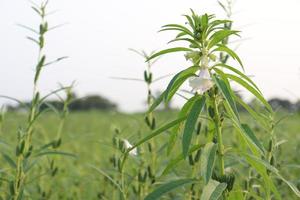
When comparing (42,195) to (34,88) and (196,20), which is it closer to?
(34,88)

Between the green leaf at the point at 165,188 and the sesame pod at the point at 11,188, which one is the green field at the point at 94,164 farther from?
the green leaf at the point at 165,188

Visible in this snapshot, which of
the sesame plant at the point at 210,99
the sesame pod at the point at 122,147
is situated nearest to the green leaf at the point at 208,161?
the sesame plant at the point at 210,99

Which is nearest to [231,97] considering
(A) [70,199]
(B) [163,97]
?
(B) [163,97]

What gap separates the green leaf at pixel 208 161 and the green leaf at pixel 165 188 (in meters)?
0.11

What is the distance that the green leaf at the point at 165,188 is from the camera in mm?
1528

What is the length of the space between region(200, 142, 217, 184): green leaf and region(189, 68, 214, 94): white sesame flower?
171 millimetres

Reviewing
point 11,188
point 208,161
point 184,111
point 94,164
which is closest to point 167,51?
point 184,111

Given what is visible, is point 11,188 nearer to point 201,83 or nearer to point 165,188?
→ point 165,188

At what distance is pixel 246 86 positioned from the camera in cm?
Answer: 157

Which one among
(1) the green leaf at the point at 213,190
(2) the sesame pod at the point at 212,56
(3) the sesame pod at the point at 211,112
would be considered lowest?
(1) the green leaf at the point at 213,190

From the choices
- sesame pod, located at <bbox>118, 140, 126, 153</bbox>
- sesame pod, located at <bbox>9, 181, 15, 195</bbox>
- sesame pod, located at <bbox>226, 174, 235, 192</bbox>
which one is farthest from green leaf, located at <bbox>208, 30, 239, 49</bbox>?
sesame pod, located at <bbox>9, 181, 15, 195</bbox>

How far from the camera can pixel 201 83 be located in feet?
4.94

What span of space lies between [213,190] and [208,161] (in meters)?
0.08

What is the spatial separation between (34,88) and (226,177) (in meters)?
1.06
